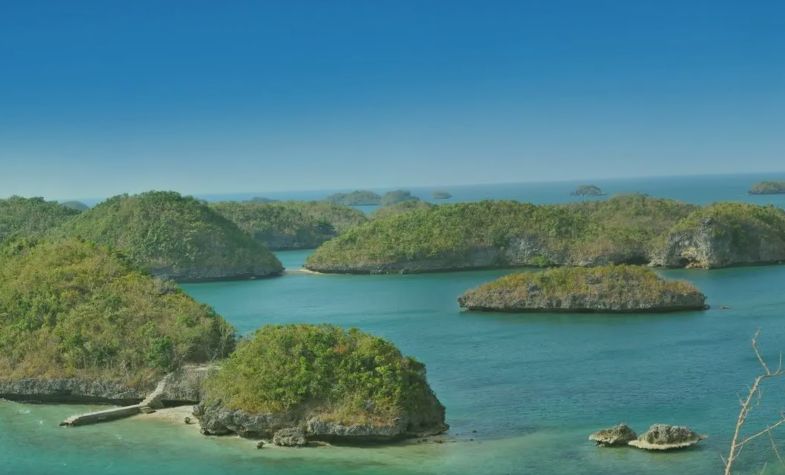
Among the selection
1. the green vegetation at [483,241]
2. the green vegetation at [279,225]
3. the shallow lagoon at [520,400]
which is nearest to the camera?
the shallow lagoon at [520,400]

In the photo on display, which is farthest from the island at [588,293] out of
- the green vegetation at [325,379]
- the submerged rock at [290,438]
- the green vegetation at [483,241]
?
the submerged rock at [290,438]

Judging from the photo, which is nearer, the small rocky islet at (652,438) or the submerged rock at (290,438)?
the small rocky islet at (652,438)

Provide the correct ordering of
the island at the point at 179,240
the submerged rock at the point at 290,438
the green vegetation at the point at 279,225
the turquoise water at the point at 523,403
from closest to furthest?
1. the turquoise water at the point at 523,403
2. the submerged rock at the point at 290,438
3. the island at the point at 179,240
4. the green vegetation at the point at 279,225

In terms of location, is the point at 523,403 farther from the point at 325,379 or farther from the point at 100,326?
the point at 100,326

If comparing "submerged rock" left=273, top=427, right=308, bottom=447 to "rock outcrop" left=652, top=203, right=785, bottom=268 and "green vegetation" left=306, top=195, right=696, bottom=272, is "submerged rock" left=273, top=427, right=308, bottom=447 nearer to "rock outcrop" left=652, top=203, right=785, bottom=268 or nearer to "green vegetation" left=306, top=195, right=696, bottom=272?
"rock outcrop" left=652, top=203, right=785, bottom=268

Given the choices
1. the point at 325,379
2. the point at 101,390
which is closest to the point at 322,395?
the point at 325,379

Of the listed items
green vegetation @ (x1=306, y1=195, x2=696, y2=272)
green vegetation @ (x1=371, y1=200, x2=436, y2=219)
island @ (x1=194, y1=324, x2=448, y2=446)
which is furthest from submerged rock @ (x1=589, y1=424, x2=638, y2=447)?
green vegetation @ (x1=371, y1=200, x2=436, y2=219)

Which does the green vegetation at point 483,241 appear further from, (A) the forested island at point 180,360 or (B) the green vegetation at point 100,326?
(B) the green vegetation at point 100,326
